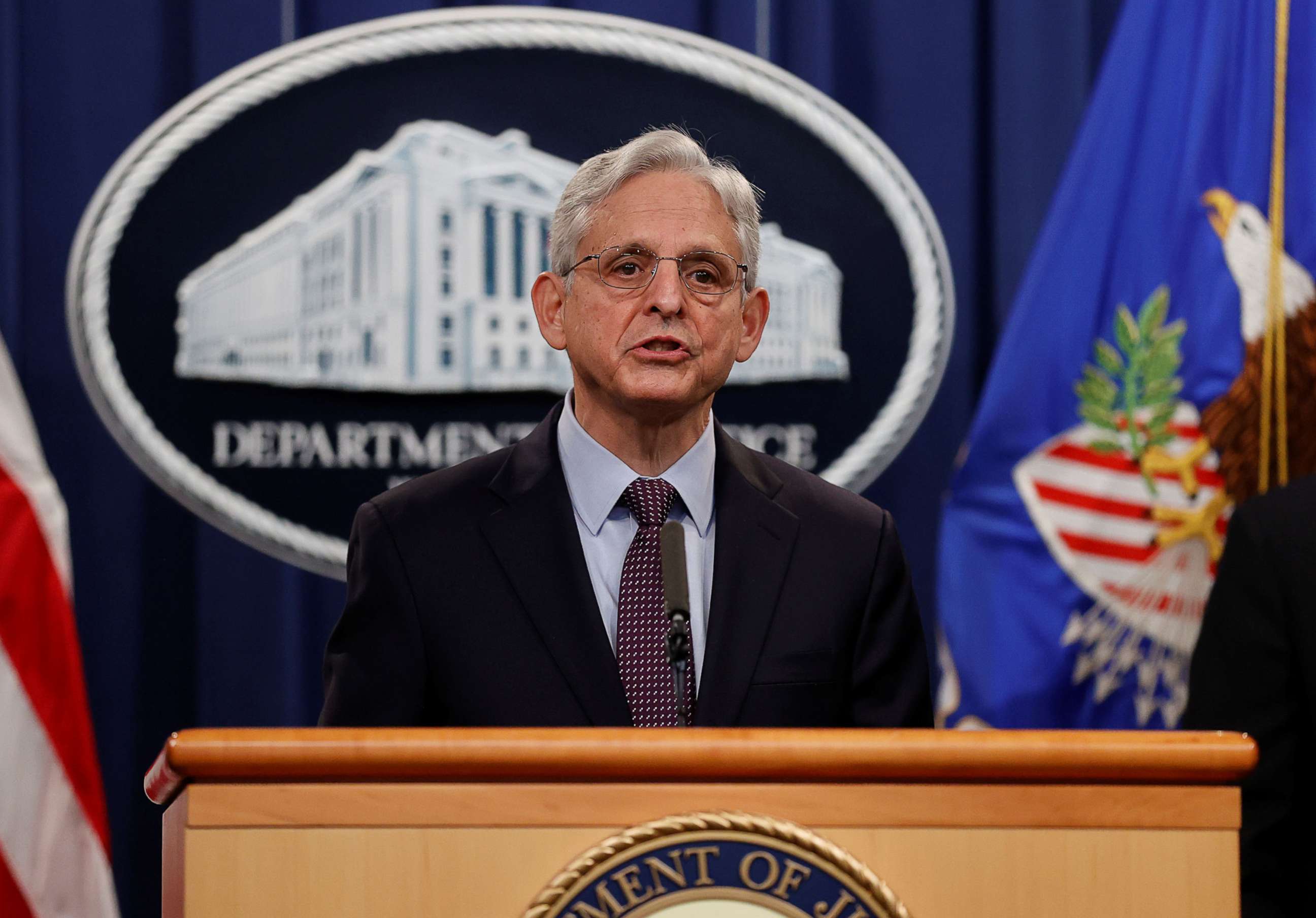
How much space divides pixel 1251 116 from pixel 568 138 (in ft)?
4.06

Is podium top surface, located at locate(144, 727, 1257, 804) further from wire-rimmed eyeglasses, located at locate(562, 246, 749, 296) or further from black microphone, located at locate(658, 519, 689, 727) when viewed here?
wire-rimmed eyeglasses, located at locate(562, 246, 749, 296)

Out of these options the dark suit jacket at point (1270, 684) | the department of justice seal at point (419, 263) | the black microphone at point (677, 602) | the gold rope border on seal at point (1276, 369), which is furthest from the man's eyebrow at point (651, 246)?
the gold rope border on seal at point (1276, 369)

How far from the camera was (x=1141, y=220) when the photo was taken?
259 centimetres

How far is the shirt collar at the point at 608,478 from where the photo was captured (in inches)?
64.2

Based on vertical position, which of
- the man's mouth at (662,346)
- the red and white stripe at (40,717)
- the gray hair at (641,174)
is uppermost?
the gray hair at (641,174)

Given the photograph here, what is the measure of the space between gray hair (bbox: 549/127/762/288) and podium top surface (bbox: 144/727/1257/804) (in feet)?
2.50

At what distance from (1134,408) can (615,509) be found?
1.31 m

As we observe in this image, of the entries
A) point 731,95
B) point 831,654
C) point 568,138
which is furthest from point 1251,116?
point 831,654

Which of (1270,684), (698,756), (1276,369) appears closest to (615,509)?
(698,756)

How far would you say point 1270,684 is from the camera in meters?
1.78

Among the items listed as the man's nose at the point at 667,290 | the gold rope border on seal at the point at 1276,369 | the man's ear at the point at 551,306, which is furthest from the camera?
the gold rope border on seal at the point at 1276,369

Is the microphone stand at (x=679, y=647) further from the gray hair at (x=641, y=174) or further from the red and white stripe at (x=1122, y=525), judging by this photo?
the red and white stripe at (x=1122, y=525)

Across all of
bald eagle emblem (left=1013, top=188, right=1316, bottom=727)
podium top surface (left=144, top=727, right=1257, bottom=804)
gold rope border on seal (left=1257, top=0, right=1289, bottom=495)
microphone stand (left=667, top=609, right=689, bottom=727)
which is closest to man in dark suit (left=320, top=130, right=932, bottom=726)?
microphone stand (left=667, top=609, right=689, bottom=727)

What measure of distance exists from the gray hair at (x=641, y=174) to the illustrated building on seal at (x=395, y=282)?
91 centimetres
